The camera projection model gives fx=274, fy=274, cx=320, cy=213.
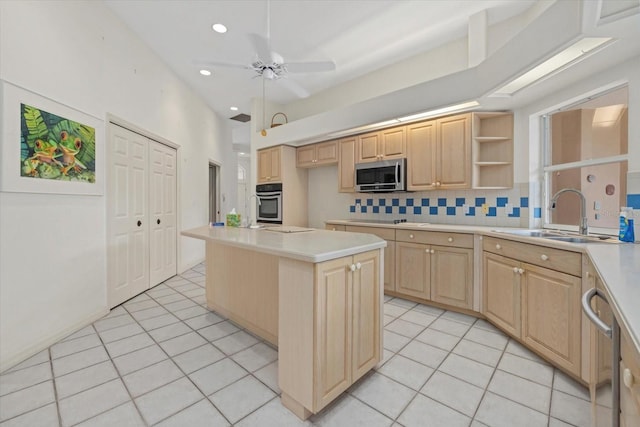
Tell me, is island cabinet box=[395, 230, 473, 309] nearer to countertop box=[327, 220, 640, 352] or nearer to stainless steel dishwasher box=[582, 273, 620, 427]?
countertop box=[327, 220, 640, 352]

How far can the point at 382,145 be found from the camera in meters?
3.66

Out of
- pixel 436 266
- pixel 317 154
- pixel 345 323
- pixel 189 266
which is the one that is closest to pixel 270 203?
pixel 317 154

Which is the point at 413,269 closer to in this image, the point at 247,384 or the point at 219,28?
the point at 247,384

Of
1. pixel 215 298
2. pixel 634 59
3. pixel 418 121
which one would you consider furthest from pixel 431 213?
pixel 215 298

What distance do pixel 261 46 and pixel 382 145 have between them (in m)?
1.98

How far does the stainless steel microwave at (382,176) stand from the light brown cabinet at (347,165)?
0.13 m

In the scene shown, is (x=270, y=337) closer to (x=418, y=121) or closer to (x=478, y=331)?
(x=478, y=331)

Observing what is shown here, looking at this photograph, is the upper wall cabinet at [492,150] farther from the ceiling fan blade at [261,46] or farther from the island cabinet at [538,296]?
the ceiling fan blade at [261,46]

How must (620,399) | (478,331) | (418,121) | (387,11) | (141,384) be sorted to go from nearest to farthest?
1. (620,399)
2. (141,384)
3. (478,331)
4. (387,11)
5. (418,121)

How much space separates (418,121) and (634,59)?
5.73 feet

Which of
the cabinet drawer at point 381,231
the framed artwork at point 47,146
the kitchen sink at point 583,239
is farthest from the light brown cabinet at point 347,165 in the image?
the framed artwork at point 47,146

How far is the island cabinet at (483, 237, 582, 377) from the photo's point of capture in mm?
1772

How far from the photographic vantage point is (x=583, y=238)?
2.09 meters

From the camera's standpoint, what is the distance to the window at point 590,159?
6.96 feet
